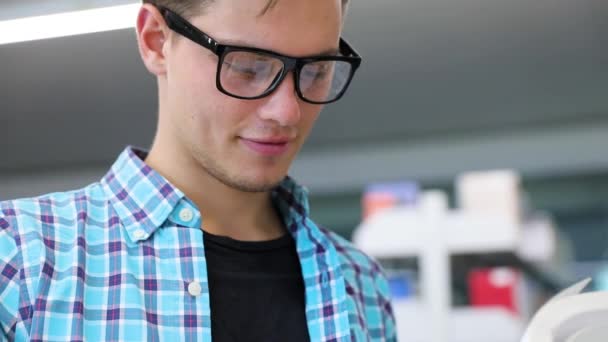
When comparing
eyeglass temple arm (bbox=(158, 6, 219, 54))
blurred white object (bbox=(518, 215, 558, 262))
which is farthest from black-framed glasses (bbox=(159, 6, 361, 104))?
blurred white object (bbox=(518, 215, 558, 262))

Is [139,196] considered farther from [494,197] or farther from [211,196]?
[494,197]

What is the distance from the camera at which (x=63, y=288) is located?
3.67 ft

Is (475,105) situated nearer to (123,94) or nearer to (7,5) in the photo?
(123,94)

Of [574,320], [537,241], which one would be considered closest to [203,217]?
[574,320]

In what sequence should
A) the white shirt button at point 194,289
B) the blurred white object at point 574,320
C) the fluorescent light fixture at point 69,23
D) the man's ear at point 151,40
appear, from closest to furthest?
the blurred white object at point 574,320 → the white shirt button at point 194,289 → the man's ear at point 151,40 → the fluorescent light fixture at point 69,23

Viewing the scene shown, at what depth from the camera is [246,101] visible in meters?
1.24

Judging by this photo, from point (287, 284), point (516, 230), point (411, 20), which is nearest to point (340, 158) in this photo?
point (411, 20)

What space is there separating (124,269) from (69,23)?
10.5 feet

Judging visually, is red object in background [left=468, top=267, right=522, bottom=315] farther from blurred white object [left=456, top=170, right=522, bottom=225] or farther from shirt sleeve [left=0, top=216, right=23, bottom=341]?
shirt sleeve [left=0, top=216, right=23, bottom=341]

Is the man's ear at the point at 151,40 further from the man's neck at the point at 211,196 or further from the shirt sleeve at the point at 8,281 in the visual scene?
the shirt sleeve at the point at 8,281

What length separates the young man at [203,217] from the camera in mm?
1138

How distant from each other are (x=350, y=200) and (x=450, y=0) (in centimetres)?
491

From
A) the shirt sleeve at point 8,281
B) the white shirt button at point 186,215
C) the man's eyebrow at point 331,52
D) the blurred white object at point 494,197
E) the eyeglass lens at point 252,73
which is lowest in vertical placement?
the blurred white object at point 494,197

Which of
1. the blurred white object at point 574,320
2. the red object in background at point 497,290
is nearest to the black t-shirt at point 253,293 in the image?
the blurred white object at point 574,320
